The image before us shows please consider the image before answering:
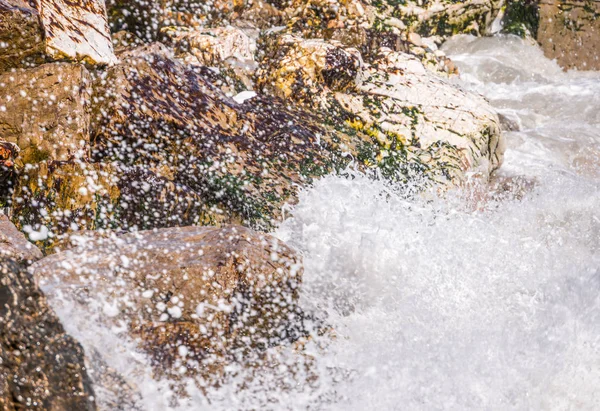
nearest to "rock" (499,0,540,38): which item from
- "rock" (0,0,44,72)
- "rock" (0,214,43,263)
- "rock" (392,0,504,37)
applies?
"rock" (392,0,504,37)

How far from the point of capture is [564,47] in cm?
1065

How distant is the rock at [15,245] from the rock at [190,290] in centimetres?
9

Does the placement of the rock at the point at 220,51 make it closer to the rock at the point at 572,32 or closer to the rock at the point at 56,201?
the rock at the point at 56,201

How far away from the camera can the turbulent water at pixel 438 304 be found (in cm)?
333

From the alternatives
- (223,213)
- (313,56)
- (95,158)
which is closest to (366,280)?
(223,213)

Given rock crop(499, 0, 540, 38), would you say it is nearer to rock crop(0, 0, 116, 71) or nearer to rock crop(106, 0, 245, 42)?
rock crop(106, 0, 245, 42)

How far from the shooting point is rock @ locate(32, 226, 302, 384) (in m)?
3.21

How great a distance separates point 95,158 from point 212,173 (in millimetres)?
954

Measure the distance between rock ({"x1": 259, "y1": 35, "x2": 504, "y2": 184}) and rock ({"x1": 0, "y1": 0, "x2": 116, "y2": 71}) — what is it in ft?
6.36

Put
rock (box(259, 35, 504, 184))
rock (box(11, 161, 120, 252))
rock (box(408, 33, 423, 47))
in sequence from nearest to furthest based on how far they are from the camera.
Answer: rock (box(11, 161, 120, 252)), rock (box(259, 35, 504, 184)), rock (box(408, 33, 423, 47))

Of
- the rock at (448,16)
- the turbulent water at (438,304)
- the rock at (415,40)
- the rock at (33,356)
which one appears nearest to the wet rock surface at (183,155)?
the rock at (33,356)

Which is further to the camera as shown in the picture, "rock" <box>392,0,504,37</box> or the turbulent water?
"rock" <box>392,0,504,37</box>

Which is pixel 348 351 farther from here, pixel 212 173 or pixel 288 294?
pixel 212 173

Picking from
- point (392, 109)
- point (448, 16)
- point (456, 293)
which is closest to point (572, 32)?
point (448, 16)
